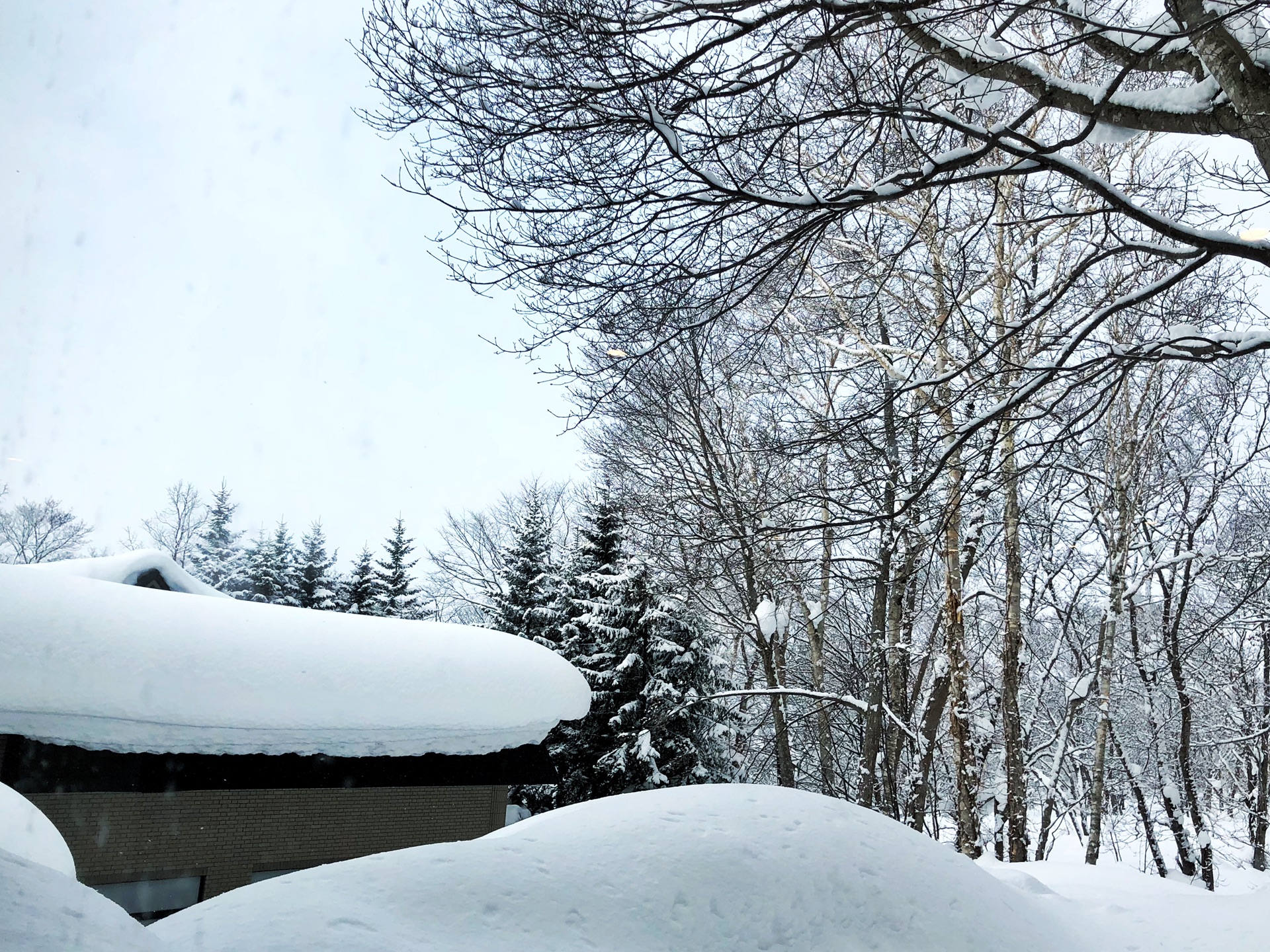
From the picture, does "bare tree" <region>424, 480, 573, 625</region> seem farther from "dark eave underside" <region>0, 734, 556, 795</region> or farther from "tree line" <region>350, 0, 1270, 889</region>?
"dark eave underside" <region>0, 734, 556, 795</region>

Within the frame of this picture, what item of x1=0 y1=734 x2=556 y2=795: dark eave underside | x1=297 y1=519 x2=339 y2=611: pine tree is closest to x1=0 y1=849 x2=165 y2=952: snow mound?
x1=0 y1=734 x2=556 y2=795: dark eave underside

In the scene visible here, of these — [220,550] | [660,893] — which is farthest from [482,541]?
[660,893]

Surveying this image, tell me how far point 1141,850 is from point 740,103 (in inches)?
739

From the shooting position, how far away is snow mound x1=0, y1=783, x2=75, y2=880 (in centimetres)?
364

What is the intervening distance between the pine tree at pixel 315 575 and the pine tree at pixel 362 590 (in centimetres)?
59

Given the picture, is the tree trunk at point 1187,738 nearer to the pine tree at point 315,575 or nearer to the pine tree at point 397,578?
the pine tree at point 397,578

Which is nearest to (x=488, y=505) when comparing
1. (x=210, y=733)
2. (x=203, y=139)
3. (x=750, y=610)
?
(x=203, y=139)

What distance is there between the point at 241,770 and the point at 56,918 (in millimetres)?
7035

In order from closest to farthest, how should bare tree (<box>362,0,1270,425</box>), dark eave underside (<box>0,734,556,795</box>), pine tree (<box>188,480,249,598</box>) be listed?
bare tree (<box>362,0,1270,425</box>)
dark eave underside (<box>0,734,556,795</box>)
pine tree (<box>188,480,249,598</box>)

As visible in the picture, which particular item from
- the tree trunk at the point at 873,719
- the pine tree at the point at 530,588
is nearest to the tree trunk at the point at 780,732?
the tree trunk at the point at 873,719

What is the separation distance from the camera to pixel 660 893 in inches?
97.7

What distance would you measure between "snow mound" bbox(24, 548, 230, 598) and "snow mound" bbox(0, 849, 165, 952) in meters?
8.72

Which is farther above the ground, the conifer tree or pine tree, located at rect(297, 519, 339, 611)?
pine tree, located at rect(297, 519, 339, 611)

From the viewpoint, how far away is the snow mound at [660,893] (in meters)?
1.94
